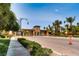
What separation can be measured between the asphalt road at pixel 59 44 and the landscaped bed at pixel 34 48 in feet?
0.38

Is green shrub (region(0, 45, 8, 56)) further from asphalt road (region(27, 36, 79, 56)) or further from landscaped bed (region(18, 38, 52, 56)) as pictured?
asphalt road (region(27, 36, 79, 56))

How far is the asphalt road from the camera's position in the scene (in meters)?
6.77

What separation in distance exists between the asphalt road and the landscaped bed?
0.38ft

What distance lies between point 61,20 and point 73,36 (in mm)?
411

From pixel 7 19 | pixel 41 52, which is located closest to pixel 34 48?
pixel 41 52

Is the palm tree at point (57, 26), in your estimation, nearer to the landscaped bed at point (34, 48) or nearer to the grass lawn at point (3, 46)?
the landscaped bed at point (34, 48)

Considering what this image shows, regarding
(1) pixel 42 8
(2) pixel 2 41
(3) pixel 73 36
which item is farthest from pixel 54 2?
(2) pixel 2 41

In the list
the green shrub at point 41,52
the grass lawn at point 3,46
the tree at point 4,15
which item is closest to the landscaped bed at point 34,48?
the green shrub at point 41,52

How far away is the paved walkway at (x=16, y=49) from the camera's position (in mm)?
6655

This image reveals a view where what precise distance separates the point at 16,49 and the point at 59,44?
2.81 ft

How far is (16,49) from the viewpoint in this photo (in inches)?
268

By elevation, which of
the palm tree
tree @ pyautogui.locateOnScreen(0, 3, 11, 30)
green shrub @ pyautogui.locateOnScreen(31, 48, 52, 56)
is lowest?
green shrub @ pyautogui.locateOnScreen(31, 48, 52, 56)

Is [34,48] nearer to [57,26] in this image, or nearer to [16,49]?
[16,49]

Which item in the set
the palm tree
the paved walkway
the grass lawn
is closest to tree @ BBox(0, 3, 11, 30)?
the grass lawn
